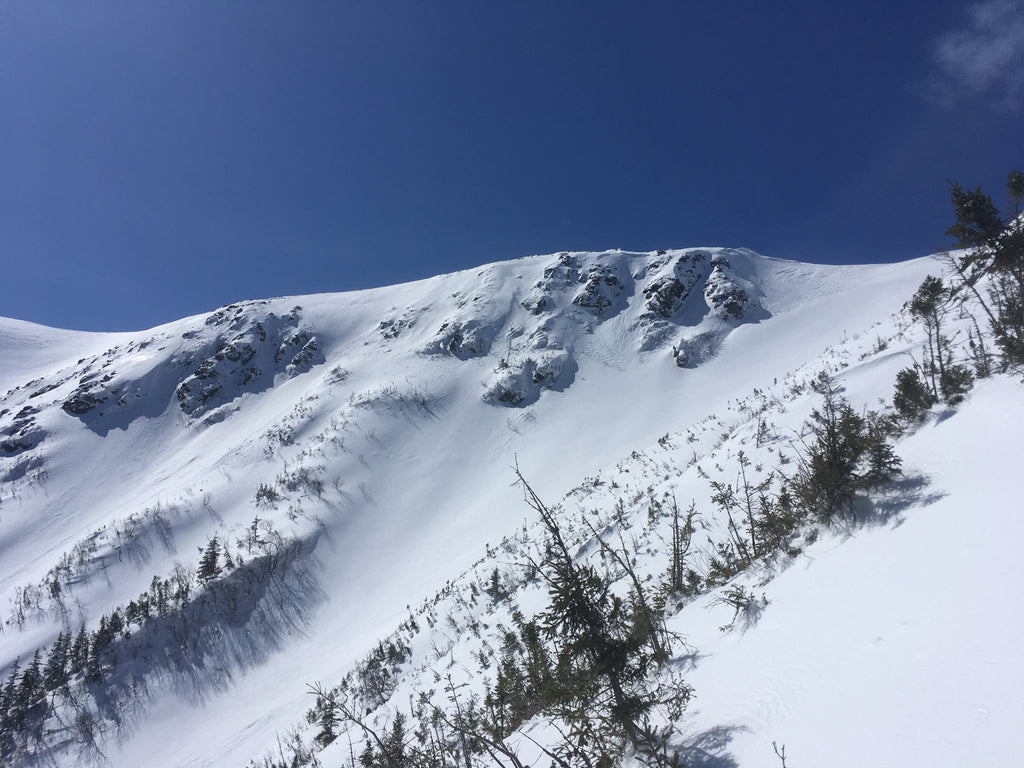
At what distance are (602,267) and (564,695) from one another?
163 ft

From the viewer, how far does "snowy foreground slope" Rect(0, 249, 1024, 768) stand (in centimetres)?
322

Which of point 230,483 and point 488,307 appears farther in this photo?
point 488,307

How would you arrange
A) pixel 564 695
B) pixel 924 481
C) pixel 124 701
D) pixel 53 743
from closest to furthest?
1. pixel 564 695
2. pixel 924 481
3. pixel 53 743
4. pixel 124 701

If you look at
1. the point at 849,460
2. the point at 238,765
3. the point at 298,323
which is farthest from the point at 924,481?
the point at 298,323

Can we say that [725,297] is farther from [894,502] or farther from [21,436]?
[21,436]

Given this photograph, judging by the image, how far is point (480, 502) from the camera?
24.8 metres

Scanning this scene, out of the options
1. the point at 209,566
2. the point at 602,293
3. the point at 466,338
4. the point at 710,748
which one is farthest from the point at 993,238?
the point at 602,293

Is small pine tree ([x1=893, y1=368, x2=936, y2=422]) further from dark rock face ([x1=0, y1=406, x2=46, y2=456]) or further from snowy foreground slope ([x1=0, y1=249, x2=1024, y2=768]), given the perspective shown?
dark rock face ([x1=0, y1=406, x2=46, y2=456])

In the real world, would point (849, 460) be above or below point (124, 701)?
above

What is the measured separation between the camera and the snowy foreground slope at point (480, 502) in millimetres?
3219

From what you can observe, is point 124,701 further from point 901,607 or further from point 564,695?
point 901,607

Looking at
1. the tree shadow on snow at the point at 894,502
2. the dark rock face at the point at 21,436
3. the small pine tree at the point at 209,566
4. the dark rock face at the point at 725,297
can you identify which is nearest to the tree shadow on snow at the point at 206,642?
the small pine tree at the point at 209,566

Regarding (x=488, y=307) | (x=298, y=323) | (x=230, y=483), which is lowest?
(x=230, y=483)

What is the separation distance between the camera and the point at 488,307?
151ft
